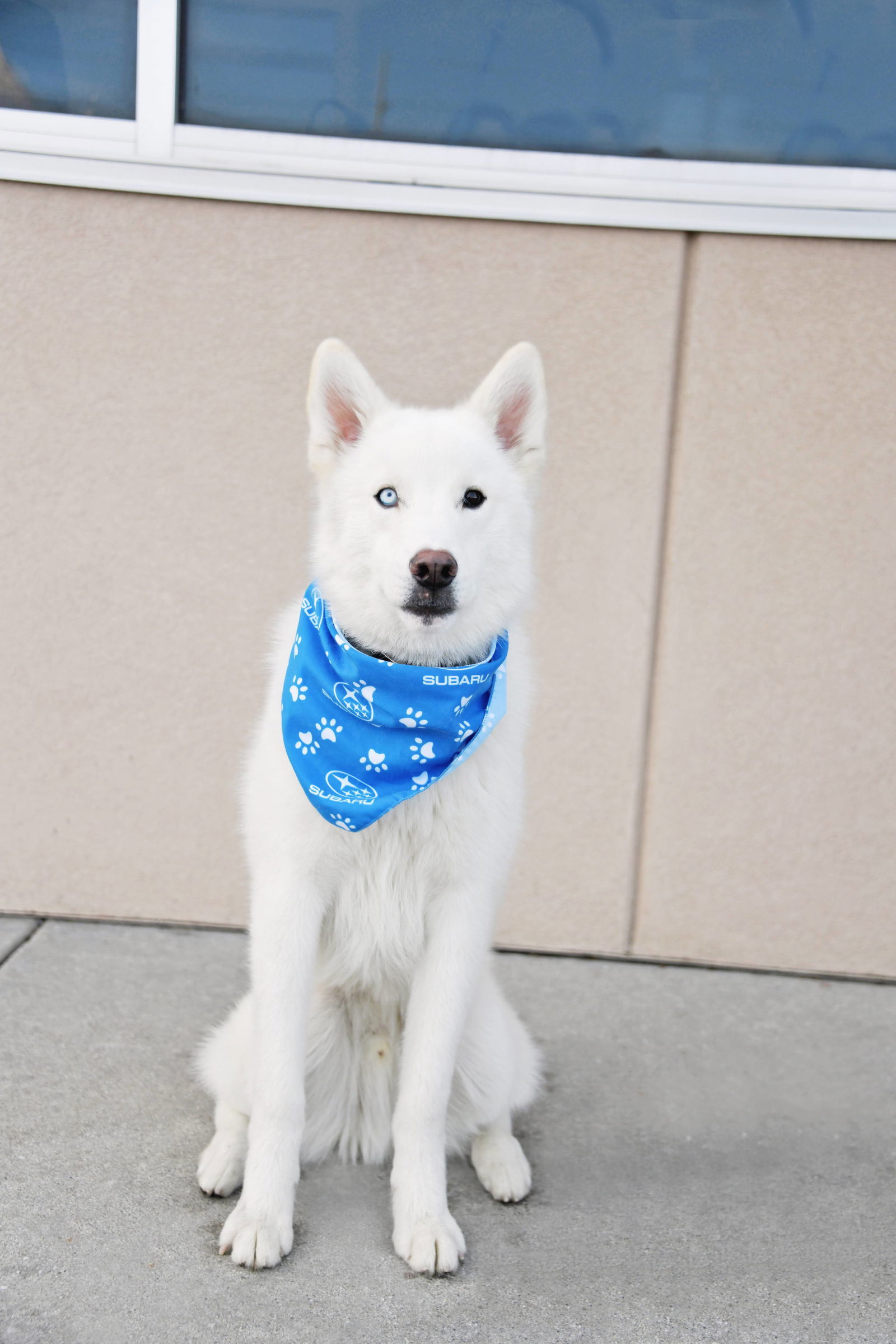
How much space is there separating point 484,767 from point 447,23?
94.9 inches

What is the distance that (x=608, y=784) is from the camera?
11.1 feet

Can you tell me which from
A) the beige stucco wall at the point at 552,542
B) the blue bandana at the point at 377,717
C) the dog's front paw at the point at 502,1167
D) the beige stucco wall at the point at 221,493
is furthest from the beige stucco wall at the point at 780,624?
the blue bandana at the point at 377,717

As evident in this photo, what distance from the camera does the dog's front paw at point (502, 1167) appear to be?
2193mm

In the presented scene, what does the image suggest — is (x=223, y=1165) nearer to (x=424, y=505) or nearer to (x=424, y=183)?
(x=424, y=505)

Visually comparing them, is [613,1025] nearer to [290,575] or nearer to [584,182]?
[290,575]

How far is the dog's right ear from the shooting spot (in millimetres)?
2066

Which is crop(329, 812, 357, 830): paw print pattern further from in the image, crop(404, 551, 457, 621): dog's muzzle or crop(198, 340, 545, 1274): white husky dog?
crop(404, 551, 457, 621): dog's muzzle

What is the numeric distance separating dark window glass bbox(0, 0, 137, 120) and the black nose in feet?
7.17

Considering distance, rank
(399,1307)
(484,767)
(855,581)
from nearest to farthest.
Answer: (399,1307) → (484,767) → (855,581)

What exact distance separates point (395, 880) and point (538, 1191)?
0.80m

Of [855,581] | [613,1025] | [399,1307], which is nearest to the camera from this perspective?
[399,1307]

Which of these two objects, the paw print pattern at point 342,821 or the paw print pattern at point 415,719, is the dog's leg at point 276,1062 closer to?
the paw print pattern at point 342,821

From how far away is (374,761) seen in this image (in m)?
2.04

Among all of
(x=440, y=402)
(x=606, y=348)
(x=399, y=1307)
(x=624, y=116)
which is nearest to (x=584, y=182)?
(x=624, y=116)
